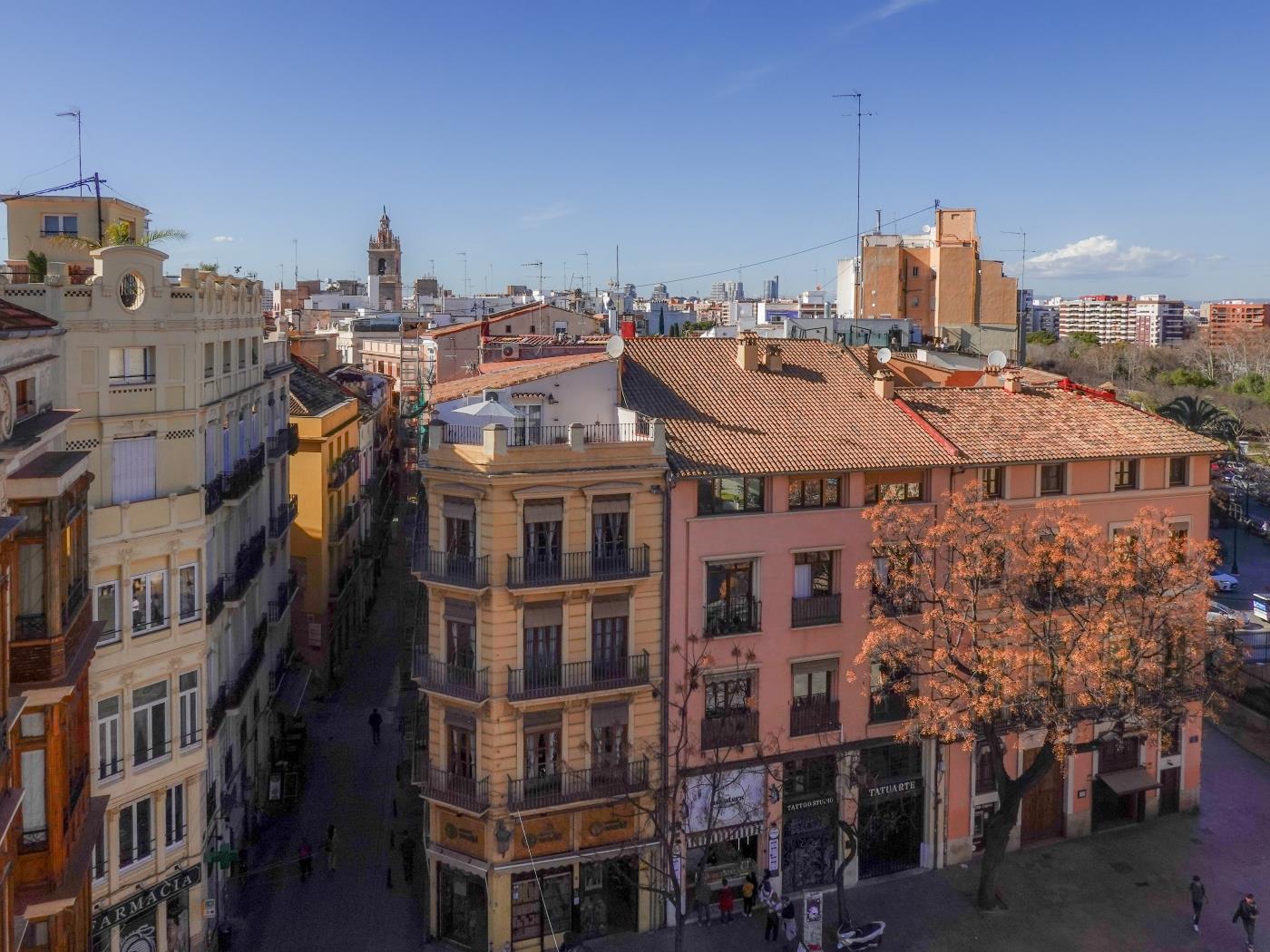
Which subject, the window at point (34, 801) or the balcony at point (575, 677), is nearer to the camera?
the window at point (34, 801)

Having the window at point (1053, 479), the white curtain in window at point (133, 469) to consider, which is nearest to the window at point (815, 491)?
the window at point (1053, 479)

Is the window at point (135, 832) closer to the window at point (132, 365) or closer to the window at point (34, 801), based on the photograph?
the window at point (34, 801)

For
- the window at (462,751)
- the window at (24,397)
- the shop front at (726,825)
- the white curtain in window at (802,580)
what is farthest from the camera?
the white curtain in window at (802,580)

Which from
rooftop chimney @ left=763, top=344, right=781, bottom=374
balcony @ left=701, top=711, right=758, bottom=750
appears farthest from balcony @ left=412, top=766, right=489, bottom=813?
rooftop chimney @ left=763, top=344, right=781, bottom=374

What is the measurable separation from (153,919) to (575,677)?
35.4ft

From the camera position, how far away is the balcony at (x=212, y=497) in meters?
26.4

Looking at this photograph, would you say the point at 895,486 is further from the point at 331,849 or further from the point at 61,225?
the point at 61,225

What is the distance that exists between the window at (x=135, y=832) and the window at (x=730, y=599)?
13.6 metres

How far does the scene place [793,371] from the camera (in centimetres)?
3419

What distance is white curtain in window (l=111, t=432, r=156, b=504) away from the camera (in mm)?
24203

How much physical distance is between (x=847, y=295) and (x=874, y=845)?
58387mm

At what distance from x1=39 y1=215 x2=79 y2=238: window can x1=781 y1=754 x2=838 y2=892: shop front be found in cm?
2462

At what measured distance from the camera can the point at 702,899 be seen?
29219mm

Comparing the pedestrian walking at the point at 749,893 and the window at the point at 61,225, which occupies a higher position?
the window at the point at 61,225
